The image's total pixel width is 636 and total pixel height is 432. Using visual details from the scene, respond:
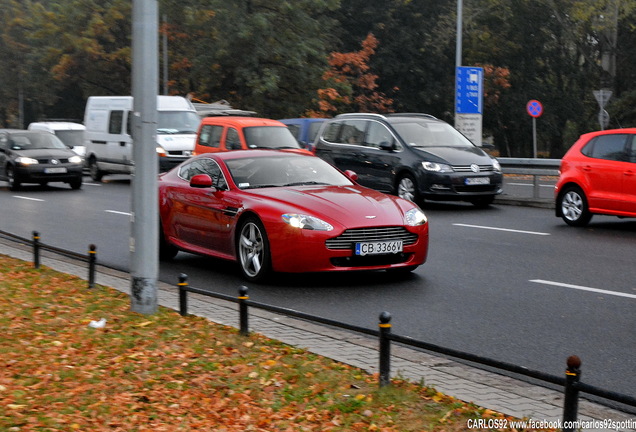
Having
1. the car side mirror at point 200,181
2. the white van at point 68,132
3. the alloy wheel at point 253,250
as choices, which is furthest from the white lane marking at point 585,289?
the white van at point 68,132

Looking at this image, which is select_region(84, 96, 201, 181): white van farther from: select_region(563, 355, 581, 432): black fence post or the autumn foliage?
select_region(563, 355, 581, 432): black fence post

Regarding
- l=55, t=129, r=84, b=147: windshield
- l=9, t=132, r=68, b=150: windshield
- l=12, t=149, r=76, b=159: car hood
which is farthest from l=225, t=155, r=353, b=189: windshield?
l=55, t=129, r=84, b=147: windshield

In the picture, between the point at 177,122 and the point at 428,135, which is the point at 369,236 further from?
the point at 177,122

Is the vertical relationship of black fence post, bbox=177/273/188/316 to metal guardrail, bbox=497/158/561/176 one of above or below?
below

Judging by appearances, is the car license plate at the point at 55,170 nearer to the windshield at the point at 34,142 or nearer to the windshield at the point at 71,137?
the windshield at the point at 34,142

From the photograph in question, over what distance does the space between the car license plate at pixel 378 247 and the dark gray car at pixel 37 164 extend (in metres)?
17.9

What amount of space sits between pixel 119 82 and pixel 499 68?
22113 mm

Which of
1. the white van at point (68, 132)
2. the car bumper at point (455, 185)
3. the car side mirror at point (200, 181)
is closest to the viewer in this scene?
the car side mirror at point (200, 181)

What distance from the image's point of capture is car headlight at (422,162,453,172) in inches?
789

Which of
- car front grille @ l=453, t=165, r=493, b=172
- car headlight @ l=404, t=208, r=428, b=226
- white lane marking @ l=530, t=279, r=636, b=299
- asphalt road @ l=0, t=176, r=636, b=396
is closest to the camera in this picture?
asphalt road @ l=0, t=176, r=636, b=396

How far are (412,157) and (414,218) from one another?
30.3 feet

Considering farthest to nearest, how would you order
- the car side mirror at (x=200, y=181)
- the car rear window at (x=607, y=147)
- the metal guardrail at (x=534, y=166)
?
the metal guardrail at (x=534, y=166)
the car rear window at (x=607, y=147)
the car side mirror at (x=200, y=181)

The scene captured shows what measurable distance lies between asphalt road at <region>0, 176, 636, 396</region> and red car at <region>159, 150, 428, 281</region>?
0.32 metres

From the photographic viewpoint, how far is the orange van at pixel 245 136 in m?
22.4
